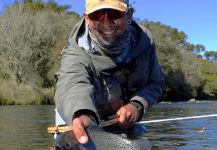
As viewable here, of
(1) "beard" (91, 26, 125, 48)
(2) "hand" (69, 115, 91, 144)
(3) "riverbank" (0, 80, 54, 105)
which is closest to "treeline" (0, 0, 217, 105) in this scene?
(3) "riverbank" (0, 80, 54, 105)

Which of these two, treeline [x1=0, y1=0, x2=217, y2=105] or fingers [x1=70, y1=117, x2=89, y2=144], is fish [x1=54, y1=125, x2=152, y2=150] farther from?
treeline [x1=0, y1=0, x2=217, y2=105]

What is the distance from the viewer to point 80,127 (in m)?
1.77

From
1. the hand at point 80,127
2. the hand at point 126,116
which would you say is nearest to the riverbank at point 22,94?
the hand at point 126,116

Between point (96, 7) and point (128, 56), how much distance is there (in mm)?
355

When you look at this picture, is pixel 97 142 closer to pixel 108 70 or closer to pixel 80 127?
pixel 80 127

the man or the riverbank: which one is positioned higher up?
the man

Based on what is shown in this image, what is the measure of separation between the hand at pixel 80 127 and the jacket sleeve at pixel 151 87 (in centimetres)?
64

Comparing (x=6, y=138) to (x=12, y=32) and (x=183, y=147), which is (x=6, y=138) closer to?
(x=183, y=147)

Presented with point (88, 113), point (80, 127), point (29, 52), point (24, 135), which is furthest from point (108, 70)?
point (29, 52)

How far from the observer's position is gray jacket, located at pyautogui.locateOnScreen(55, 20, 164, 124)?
206 centimetres

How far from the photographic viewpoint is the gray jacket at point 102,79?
2.06 metres

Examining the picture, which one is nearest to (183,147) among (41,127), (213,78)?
(41,127)

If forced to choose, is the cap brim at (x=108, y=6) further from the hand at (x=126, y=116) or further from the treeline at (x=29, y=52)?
the treeline at (x=29, y=52)

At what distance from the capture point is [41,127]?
17594 millimetres
